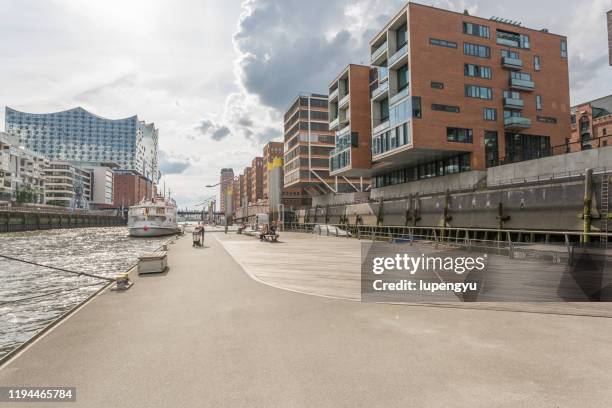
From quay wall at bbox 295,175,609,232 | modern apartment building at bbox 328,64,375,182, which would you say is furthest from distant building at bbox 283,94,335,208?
quay wall at bbox 295,175,609,232

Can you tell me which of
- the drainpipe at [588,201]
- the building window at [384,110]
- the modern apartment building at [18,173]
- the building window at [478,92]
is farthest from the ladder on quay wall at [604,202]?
the modern apartment building at [18,173]

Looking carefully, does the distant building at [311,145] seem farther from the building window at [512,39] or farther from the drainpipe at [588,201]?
the drainpipe at [588,201]

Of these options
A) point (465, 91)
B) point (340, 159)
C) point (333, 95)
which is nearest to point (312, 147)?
point (333, 95)

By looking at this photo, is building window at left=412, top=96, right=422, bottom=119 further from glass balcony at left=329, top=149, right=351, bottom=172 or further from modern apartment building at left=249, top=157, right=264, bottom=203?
modern apartment building at left=249, top=157, right=264, bottom=203

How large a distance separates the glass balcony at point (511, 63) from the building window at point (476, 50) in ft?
7.53

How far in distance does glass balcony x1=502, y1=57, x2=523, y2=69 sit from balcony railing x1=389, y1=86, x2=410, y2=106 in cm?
1474

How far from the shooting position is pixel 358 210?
186 ft

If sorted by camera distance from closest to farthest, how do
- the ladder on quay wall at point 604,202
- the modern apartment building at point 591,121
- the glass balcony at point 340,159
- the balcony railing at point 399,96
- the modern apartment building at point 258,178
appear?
1. the ladder on quay wall at point 604,202
2. the balcony railing at point 399,96
3. the glass balcony at point 340,159
4. the modern apartment building at point 591,121
5. the modern apartment building at point 258,178

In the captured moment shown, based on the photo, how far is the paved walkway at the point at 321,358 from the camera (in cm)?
444

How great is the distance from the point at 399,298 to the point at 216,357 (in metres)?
5.50

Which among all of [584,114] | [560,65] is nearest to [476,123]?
[560,65]

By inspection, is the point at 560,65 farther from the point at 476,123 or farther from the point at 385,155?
the point at 385,155

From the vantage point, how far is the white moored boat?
5891 centimetres

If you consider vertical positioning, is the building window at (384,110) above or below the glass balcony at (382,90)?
below
